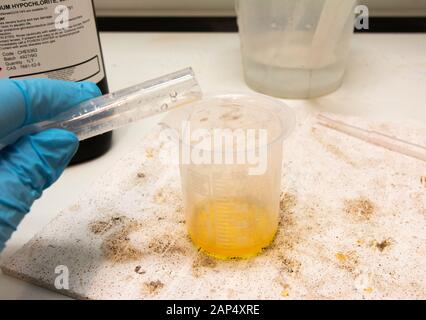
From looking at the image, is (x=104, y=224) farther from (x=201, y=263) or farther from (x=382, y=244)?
(x=382, y=244)

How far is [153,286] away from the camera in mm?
443

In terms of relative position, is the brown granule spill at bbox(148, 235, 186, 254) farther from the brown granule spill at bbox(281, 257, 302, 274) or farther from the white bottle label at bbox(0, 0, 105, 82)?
the white bottle label at bbox(0, 0, 105, 82)

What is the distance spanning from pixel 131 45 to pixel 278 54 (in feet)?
1.41

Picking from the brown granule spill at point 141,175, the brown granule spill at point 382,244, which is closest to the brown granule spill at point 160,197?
the brown granule spill at point 141,175

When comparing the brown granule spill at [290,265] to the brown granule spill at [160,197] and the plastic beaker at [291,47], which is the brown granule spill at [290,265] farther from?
the plastic beaker at [291,47]

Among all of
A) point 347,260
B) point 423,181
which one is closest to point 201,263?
point 347,260

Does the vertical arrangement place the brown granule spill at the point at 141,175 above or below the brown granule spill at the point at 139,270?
above

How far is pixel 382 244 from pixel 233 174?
0.19 meters

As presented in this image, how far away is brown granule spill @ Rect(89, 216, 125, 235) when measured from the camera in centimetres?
51

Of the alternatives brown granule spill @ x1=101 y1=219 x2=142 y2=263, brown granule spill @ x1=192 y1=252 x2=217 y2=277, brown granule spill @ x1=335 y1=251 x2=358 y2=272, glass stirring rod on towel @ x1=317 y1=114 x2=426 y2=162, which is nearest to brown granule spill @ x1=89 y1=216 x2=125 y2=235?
brown granule spill @ x1=101 y1=219 x2=142 y2=263

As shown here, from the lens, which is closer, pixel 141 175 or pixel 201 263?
pixel 201 263

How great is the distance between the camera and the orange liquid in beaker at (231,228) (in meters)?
0.47

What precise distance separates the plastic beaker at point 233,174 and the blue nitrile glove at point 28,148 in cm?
13
